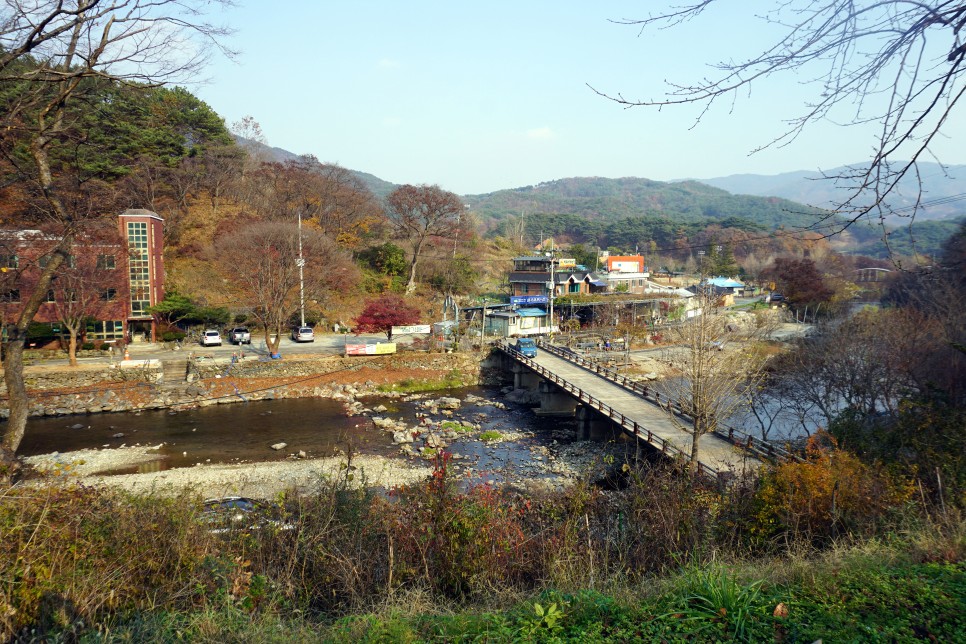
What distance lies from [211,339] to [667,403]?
22.8 metres

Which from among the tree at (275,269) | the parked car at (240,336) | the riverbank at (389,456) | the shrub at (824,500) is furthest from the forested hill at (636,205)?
the shrub at (824,500)

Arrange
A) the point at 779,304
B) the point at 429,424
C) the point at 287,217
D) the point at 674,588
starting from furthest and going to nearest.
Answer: the point at 779,304 < the point at 287,217 < the point at 429,424 < the point at 674,588

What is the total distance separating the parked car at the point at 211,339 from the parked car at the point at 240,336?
0.86 m

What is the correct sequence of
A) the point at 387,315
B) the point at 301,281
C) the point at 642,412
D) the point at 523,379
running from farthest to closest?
the point at 387,315 < the point at 301,281 < the point at 523,379 < the point at 642,412

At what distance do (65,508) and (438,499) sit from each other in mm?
3340

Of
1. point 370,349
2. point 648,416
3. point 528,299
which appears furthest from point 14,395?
point 528,299

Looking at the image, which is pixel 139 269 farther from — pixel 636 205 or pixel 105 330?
pixel 636 205

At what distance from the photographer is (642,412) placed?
1808 centimetres

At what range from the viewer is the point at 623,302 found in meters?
38.8

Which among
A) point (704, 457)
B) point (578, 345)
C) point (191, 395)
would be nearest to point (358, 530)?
point (704, 457)

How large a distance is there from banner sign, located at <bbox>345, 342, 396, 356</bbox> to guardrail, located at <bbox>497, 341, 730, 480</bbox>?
23.8 ft

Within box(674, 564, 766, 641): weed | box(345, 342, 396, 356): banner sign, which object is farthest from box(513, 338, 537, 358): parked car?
box(674, 564, 766, 641): weed

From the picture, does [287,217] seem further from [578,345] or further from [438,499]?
[438,499]

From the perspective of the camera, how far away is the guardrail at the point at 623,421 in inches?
479
